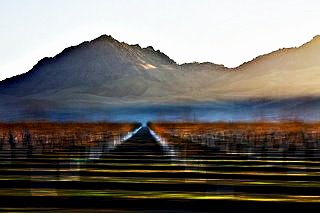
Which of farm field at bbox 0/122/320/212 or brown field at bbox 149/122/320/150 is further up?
brown field at bbox 149/122/320/150

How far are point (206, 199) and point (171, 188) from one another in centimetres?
217

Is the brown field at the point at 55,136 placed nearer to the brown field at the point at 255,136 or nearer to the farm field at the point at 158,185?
the brown field at the point at 255,136

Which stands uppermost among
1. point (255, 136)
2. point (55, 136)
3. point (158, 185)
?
point (55, 136)

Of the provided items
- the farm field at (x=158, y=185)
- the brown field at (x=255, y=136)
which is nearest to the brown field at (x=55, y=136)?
the brown field at (x=255, y=136)

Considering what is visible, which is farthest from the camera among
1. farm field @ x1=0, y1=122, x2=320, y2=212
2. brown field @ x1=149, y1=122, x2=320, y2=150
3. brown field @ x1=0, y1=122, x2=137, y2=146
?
brown field @ x1=149, y1=122, x2=320, y2=150

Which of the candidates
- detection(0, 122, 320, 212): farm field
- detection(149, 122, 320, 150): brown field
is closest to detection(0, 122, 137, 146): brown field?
detection(149, 122, 320, 150): brown field

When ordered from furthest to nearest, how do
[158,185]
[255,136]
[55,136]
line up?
1. [55,136]
2. [255,136]
3. [158,185]

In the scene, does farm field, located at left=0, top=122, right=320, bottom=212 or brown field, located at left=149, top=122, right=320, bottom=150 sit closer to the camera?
farm field, located at left=0, top=122, right=320, bottom=212

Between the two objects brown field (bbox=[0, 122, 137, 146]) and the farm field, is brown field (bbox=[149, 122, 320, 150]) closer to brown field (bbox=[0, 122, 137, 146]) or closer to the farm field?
brown field (bbox=[0, 122, 137, 146])

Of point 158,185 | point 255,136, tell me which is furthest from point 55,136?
point 158,185

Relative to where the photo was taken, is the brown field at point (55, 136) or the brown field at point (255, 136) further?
the brown field at point (255, 136)

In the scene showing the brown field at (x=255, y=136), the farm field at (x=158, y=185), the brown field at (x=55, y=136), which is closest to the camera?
the farm field at (x=158, y=185)

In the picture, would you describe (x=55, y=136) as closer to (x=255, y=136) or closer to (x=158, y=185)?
(x=255, y=136)

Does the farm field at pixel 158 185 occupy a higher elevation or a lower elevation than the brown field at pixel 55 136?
lower
